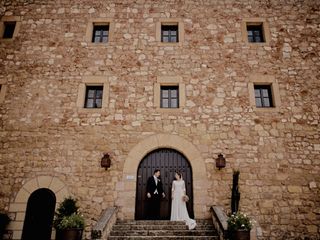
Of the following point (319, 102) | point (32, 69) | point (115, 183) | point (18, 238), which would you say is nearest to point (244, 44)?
point (319, 102)

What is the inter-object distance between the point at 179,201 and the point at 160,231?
3.83 feet

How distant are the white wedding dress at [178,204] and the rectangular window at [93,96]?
145 inches

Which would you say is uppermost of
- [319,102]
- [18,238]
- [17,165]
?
[319,102]

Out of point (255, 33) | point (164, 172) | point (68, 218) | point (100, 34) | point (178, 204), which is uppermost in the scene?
point (255, 33)

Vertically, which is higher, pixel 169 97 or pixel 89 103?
pixel 169 97

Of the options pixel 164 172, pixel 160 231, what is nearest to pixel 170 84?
pixel 164 172

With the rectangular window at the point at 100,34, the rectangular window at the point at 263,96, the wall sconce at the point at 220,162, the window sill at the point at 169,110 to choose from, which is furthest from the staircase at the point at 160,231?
the rectangular window at the point at 100,34

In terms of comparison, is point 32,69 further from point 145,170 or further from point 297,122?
point 297,122

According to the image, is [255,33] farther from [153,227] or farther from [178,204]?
[153,227]

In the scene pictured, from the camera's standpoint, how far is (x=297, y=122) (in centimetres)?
851

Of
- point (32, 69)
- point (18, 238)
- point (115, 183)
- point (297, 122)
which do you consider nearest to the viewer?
point (18, 238)

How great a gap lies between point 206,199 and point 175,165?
1.34 meters

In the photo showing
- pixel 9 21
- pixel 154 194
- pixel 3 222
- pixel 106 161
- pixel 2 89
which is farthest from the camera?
pixel 9 21

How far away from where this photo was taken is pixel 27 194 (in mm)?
7836
